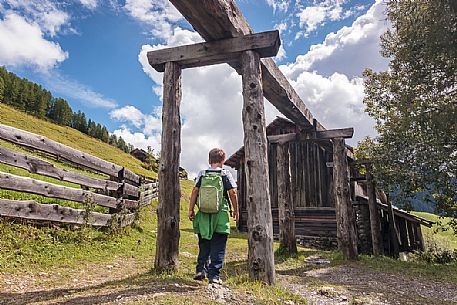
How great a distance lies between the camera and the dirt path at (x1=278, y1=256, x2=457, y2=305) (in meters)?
5.06

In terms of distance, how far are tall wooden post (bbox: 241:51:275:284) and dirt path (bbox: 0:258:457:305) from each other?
79 cm

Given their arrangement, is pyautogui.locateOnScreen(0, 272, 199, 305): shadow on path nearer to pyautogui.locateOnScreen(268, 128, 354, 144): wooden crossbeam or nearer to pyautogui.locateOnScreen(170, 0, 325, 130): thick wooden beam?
pyautogui.locateOnScreen(170, 0, 325, 130): thick wooden beam

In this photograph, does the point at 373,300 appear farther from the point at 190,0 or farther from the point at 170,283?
the point at 190,0

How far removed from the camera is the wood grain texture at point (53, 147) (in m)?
6.11

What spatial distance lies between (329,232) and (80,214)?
11.6 m

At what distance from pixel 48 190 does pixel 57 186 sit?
299 mm

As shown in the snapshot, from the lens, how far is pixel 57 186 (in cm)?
704

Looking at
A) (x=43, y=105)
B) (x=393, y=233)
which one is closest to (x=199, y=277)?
(x=393, y=233)

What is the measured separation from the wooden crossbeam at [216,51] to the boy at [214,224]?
1.83 metres

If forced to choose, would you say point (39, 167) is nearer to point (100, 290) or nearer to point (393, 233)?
point (100, 290)

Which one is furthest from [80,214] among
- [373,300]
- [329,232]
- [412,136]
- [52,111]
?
[52,111]

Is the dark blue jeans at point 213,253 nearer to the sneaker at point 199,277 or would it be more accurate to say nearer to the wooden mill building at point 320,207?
the sneaker at point 199,277

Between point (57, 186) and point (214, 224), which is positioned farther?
point (57, 186)

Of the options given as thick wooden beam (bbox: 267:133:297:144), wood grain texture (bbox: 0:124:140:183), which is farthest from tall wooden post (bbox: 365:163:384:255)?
wood grain texture (bbox: 0:124:140:183)
